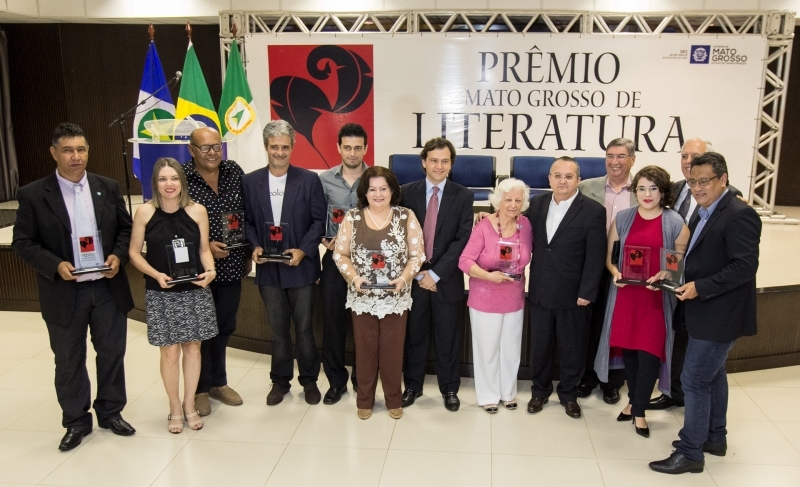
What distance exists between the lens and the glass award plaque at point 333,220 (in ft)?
11.4

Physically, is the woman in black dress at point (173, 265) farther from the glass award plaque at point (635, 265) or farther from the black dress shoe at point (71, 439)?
the glass award plaque at point (635, 265)

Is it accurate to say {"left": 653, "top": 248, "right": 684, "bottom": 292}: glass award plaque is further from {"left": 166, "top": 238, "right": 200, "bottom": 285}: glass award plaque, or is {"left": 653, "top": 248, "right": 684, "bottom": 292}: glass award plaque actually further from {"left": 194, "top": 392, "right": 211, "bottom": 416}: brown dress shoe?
{"left": 194, "top": 392, "right": 211, "bottom": 416}: brown dress shoe

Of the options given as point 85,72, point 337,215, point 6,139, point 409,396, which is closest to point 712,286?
point 409,396

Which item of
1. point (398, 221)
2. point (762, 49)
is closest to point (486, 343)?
point (398, 221)

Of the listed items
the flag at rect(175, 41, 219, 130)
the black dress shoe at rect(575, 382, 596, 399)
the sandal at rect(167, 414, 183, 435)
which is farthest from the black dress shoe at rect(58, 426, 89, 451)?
the flag at rect(175, 41, 219, 130)

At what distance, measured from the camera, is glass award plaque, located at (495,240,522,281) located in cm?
318

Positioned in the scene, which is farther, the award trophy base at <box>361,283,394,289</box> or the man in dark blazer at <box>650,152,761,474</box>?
the award trophy base at <box>361,283,394,289</box>

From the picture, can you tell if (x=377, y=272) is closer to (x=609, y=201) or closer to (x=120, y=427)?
(x=609, y=201)

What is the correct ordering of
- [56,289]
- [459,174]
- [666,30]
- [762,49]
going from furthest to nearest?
[666,30] → [762,49] → [459,174] → [56,289]

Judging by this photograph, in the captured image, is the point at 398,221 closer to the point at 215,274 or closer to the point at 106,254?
the point at 215,274

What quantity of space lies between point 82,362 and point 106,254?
0.57 metres

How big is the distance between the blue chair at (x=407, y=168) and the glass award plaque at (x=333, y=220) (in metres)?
2.02

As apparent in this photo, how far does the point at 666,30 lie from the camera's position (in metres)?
8.24

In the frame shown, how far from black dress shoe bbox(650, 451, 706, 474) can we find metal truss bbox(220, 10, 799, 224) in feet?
19.1
